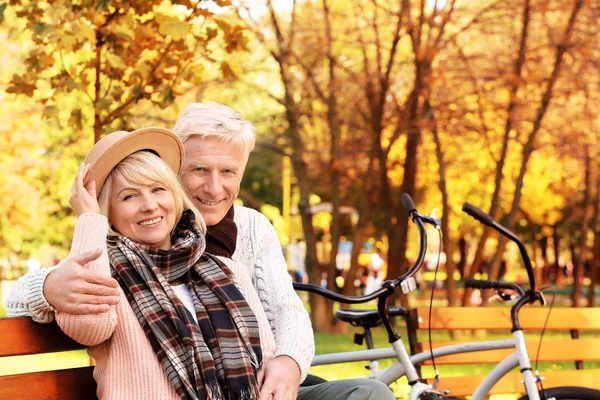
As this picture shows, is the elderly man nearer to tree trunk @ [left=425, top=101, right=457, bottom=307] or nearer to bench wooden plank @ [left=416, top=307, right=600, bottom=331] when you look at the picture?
bench wooden plank @ [left=416, top=307, right=600, bottom=331]

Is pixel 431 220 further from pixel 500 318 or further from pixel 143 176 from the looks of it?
pixel 143 176

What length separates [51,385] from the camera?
3680 mm

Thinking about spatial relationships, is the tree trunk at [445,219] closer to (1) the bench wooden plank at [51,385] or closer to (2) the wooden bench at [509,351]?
(2) the wooden bench at [509,351]

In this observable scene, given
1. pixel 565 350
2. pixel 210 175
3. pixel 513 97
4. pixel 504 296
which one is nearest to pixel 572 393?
pixel 504 296

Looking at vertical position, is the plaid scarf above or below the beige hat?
below

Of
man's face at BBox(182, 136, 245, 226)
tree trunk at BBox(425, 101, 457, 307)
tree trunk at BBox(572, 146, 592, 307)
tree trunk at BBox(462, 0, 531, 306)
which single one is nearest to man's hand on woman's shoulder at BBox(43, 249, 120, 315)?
man's face at BBox(182, 136, 245, 226)

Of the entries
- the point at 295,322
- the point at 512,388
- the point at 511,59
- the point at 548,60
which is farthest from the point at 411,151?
the point at 295,322

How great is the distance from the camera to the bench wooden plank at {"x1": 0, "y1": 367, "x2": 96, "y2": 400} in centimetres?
359

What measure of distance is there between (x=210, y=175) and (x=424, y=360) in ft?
6.27

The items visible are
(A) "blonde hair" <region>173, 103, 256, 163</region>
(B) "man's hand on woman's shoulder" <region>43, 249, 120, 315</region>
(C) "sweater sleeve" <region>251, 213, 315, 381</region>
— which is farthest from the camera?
(A) "blonde hair" <region>173, 103, 256, 163</region>

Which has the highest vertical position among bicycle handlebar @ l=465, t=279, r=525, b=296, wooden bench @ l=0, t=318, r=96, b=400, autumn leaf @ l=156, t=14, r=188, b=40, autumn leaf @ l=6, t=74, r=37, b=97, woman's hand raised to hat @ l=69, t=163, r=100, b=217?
autumn leaf @ l=156, t=14, r=188, b=40

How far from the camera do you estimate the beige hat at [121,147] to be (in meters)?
3.60

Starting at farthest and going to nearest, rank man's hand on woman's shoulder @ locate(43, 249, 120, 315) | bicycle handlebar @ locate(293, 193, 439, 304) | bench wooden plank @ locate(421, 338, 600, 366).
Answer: bench wooden plank @ locate(421, 338, 600, 366), bicycle handlebar @ locate(293, 193, 439, 304), man's hand on woman's shoulder @ locate(43, 249, 120, 315)

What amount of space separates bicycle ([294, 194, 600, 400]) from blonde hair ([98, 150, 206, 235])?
1.23 m
